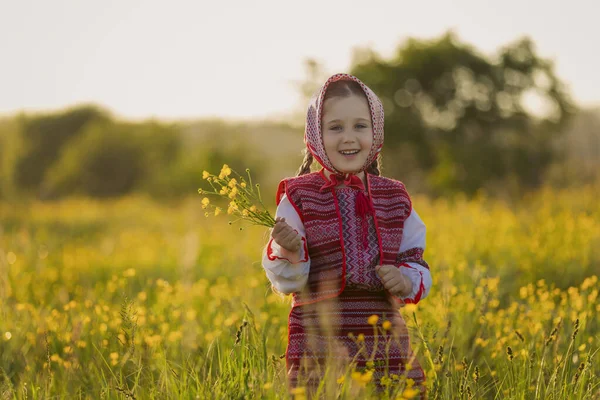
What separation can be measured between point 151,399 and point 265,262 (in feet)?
2.37

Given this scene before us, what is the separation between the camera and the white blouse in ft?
9.48

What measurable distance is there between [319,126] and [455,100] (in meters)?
16.2

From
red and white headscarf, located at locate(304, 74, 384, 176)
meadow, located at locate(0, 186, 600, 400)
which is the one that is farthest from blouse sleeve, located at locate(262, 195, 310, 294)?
red and white headscarf, located at locate(304, 74, 384, 176)

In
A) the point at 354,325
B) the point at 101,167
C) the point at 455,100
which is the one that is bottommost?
the point at 354,325

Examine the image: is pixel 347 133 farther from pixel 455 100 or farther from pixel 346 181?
pixel 455 100

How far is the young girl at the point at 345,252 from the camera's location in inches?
115

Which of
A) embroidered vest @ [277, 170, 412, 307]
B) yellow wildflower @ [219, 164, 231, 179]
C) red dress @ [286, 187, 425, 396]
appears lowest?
red dress @ [286, 187, 425, 396]

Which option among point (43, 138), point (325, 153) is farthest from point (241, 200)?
point (43, 138)

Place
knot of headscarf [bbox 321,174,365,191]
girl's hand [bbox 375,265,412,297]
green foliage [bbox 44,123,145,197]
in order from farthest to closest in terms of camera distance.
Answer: green foliage [bbox 44,123,145,197] → knot of headscarf [bbox 321,174,365,191] → girl's hand [bbox 375,265,412,297]

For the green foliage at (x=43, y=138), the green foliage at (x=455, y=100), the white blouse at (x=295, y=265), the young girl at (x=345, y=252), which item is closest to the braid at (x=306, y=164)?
the young girl at (x=345, y=252)

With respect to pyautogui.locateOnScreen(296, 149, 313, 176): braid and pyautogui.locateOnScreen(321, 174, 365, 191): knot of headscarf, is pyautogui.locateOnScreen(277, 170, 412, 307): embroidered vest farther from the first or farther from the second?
pyautogui.locateOnScreen(296, 149, 313, 176): braid

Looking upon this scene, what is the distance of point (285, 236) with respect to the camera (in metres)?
2.73

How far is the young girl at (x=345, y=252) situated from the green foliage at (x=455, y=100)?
14.8m

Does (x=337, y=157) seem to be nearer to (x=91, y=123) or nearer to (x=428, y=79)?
(x=428, y=79)
